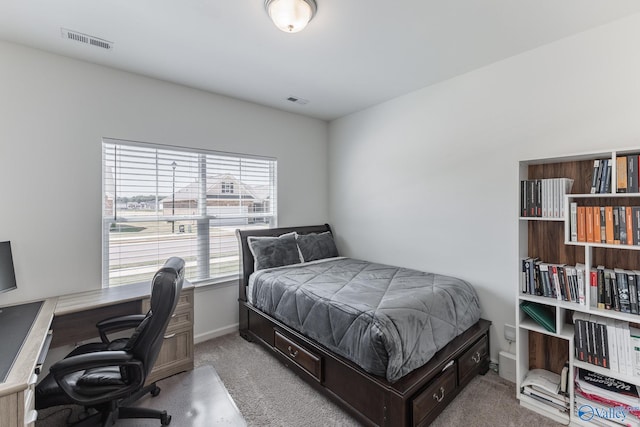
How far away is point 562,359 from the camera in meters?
2.13

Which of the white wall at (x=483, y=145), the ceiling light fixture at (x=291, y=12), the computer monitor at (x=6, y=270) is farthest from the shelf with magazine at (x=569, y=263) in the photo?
the computer monitor at (x=6, y=270)

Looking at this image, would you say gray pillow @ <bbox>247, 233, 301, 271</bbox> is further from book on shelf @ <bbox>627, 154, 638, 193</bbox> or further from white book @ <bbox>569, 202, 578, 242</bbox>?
book on shelf @ <bbox>627, 154, 638, 193</bbox>

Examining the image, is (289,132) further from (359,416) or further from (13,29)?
(359,416)

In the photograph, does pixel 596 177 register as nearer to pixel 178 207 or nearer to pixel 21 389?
pixel 21 389

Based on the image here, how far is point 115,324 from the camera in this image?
2.04m

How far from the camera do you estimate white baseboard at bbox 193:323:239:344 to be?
2987 mm

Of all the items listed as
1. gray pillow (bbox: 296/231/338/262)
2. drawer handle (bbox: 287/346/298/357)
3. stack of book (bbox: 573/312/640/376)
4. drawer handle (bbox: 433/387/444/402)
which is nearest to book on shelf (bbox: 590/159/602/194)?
stack of book (bbox: 573/312/640/376)

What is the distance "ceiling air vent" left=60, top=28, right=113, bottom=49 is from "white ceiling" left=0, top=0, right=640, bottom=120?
5cm

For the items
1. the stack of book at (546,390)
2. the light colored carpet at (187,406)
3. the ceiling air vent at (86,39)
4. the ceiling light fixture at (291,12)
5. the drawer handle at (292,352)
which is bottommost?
the light colored carpet at (187,406)

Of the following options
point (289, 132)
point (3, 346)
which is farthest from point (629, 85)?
point (3, 346)

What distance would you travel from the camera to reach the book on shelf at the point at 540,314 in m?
1.99

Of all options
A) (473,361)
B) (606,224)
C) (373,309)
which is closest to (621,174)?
(606,224)

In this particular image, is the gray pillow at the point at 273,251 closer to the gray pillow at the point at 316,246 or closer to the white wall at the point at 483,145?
the gray pillow at the point at 316,246

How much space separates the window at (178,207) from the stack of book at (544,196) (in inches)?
107
